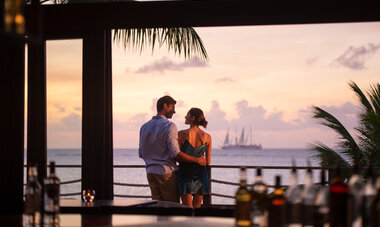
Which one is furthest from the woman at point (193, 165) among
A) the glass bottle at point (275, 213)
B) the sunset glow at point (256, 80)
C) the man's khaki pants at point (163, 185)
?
the sunset glow at point (256, 80)

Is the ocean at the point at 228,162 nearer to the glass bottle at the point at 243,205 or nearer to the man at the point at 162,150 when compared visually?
the man at the point at 162,150

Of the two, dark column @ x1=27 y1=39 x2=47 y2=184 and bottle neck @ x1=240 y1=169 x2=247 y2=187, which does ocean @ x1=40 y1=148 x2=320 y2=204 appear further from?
bottle neck @ x1=240 y1=169 x2=247 y2=187

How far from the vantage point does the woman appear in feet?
17.2

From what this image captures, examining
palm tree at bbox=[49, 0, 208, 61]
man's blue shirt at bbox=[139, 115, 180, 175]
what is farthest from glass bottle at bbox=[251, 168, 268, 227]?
palm tree at bbox=[49, 0, 208, 61]

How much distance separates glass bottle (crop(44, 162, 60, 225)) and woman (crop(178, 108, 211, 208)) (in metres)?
2.99

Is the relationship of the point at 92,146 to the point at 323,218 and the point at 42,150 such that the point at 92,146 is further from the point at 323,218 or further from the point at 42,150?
the point at 323,218

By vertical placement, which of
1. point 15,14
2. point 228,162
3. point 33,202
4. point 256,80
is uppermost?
point 256,80

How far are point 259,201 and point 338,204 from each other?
38 centimetres

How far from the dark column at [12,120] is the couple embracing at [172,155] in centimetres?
130

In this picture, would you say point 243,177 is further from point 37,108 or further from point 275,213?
point 37,108

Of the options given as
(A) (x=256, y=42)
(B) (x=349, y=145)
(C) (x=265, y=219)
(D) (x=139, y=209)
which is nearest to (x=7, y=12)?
(C) (x=265, y=219)

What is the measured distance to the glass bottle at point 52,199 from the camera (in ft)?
7.18

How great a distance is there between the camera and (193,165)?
5.29 meters

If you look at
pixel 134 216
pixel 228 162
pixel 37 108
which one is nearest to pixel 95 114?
pixel 37 108
